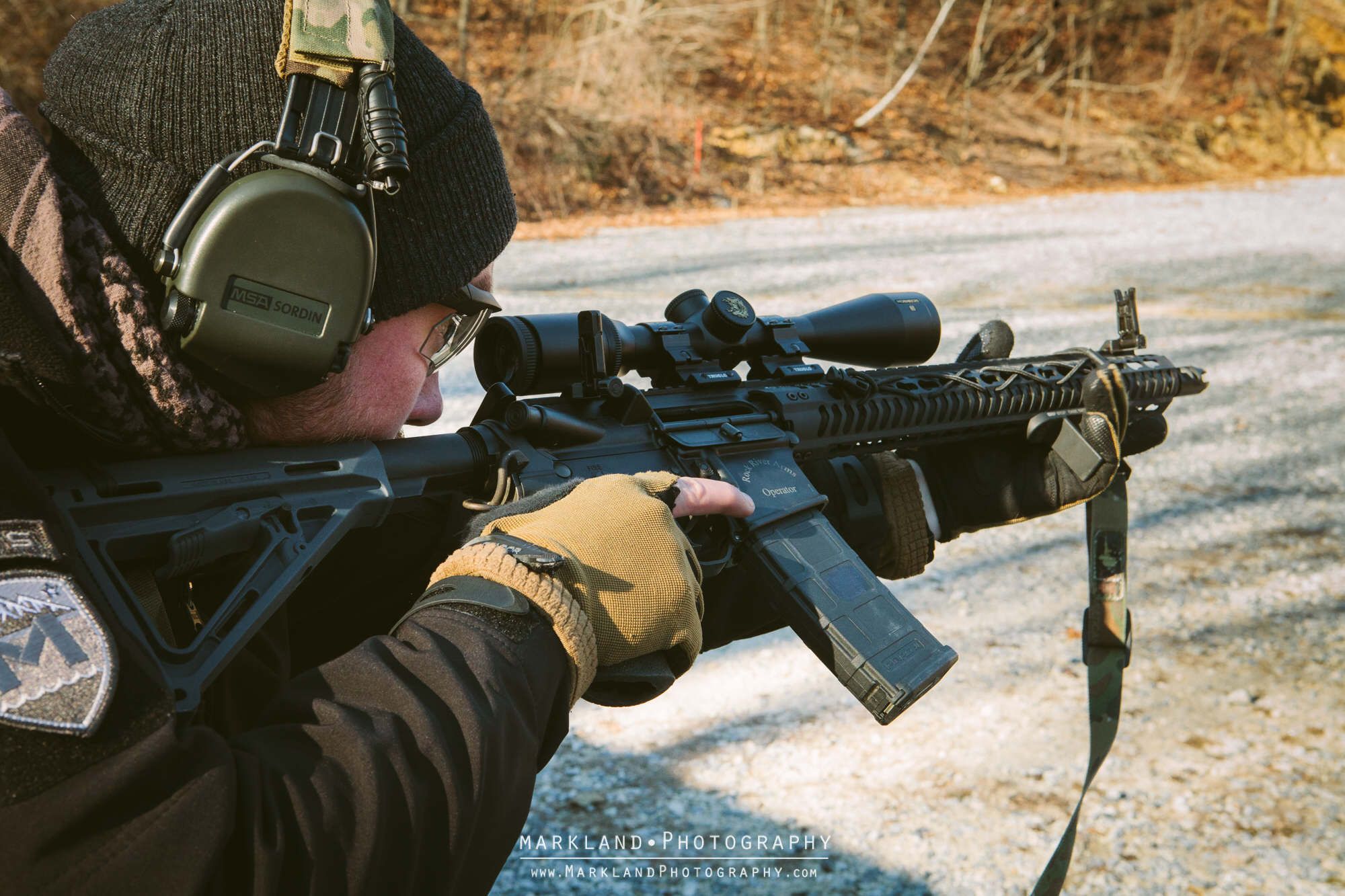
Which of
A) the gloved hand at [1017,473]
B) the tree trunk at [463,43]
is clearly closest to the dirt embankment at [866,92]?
the tree trunk at [463,43]

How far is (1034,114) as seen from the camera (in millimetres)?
22484

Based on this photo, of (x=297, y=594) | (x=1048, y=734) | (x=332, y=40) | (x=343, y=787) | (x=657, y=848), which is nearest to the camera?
(x=343, y=787)

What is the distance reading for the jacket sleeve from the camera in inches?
39.9

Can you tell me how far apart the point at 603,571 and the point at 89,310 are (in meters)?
0.76

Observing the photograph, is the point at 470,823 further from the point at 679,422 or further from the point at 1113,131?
the point at 1113,131

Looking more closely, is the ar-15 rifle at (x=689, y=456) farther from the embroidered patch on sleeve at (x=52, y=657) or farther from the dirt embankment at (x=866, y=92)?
the dirt embankment at (x=866, y=92)

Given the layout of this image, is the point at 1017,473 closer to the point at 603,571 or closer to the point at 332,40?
the point at 603,571

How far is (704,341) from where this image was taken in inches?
98.1

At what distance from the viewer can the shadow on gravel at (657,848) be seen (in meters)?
2.63

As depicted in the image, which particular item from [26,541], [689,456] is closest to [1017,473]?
[689,456]

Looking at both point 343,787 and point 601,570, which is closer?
point 343,787

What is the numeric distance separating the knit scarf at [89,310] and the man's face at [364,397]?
5.7 inches

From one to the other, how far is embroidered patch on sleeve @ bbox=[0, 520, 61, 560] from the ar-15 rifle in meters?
0.21

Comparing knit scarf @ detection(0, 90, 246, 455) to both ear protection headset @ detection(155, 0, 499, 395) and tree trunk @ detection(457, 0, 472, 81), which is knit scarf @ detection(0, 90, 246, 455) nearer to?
ear protection headset @ detection(155, 0, 499, 395)
